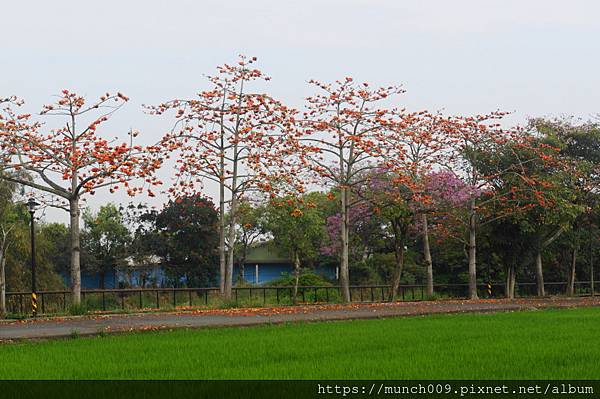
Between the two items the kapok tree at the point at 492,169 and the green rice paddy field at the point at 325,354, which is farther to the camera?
the kapok tree at the point at 492,169

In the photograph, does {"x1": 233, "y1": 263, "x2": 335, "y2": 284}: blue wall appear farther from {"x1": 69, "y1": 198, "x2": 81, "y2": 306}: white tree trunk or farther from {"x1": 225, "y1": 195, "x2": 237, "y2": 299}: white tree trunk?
{"x1": 69, "y1": 198, "x2": 81, "y2": 306}: white tree trunk

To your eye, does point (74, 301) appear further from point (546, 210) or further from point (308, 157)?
point (546, 210)

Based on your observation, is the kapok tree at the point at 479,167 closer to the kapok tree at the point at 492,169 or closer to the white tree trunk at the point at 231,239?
the kapok tree at the point at 492,169

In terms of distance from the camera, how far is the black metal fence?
3009cm

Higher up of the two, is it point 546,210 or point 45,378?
point 546,210

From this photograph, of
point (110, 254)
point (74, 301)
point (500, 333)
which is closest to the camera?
point (500, 333)

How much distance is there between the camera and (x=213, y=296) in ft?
114

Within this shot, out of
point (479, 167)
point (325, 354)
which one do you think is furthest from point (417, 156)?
point (325, 354)

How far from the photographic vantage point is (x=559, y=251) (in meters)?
44.0

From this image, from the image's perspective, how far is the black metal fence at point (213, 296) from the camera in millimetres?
30094

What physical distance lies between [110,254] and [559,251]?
2835 cm

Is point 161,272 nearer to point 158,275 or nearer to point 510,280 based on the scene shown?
point 158,275

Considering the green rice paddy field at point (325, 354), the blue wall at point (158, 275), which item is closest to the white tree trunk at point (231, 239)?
the green rice paddy field at point (325, 354)
